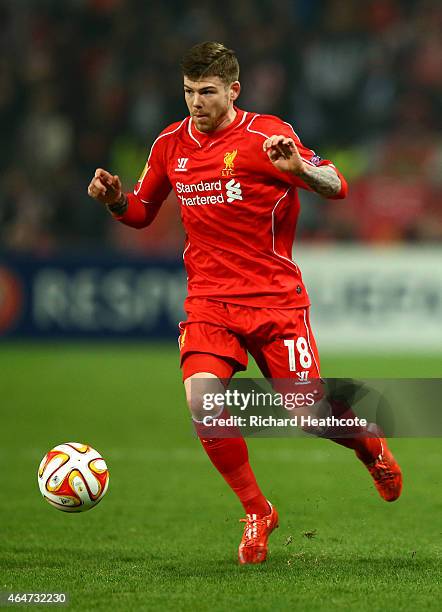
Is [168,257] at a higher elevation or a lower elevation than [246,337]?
higher

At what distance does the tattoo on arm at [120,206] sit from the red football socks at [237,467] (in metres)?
1.10

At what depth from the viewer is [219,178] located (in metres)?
4.96

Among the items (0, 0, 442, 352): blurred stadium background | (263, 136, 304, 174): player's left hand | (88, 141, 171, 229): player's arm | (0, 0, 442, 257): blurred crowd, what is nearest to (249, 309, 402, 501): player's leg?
(263, 136, 304, 174): player's left hand

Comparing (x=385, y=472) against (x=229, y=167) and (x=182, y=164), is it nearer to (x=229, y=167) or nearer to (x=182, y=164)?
(x=229, y=167)

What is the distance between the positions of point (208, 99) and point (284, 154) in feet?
1.62

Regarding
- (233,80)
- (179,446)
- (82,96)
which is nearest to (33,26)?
(82,96)

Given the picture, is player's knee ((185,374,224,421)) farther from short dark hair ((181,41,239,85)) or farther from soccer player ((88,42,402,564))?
short dark hair ((181,41,239,85))

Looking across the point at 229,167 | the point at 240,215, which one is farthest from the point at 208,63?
the point at 240,215

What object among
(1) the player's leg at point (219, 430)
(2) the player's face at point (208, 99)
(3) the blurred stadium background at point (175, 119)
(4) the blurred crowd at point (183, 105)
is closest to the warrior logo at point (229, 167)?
(2) the player's face at point (208, 99)

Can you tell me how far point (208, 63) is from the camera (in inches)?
189

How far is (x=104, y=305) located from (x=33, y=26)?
547 cm

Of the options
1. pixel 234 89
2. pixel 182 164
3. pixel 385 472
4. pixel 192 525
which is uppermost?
pixel 234 89

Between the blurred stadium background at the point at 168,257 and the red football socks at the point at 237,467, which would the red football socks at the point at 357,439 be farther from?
the red football socks at the point at 237,467

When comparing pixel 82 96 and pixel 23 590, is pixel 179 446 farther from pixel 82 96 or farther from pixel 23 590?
pixel 82 96
